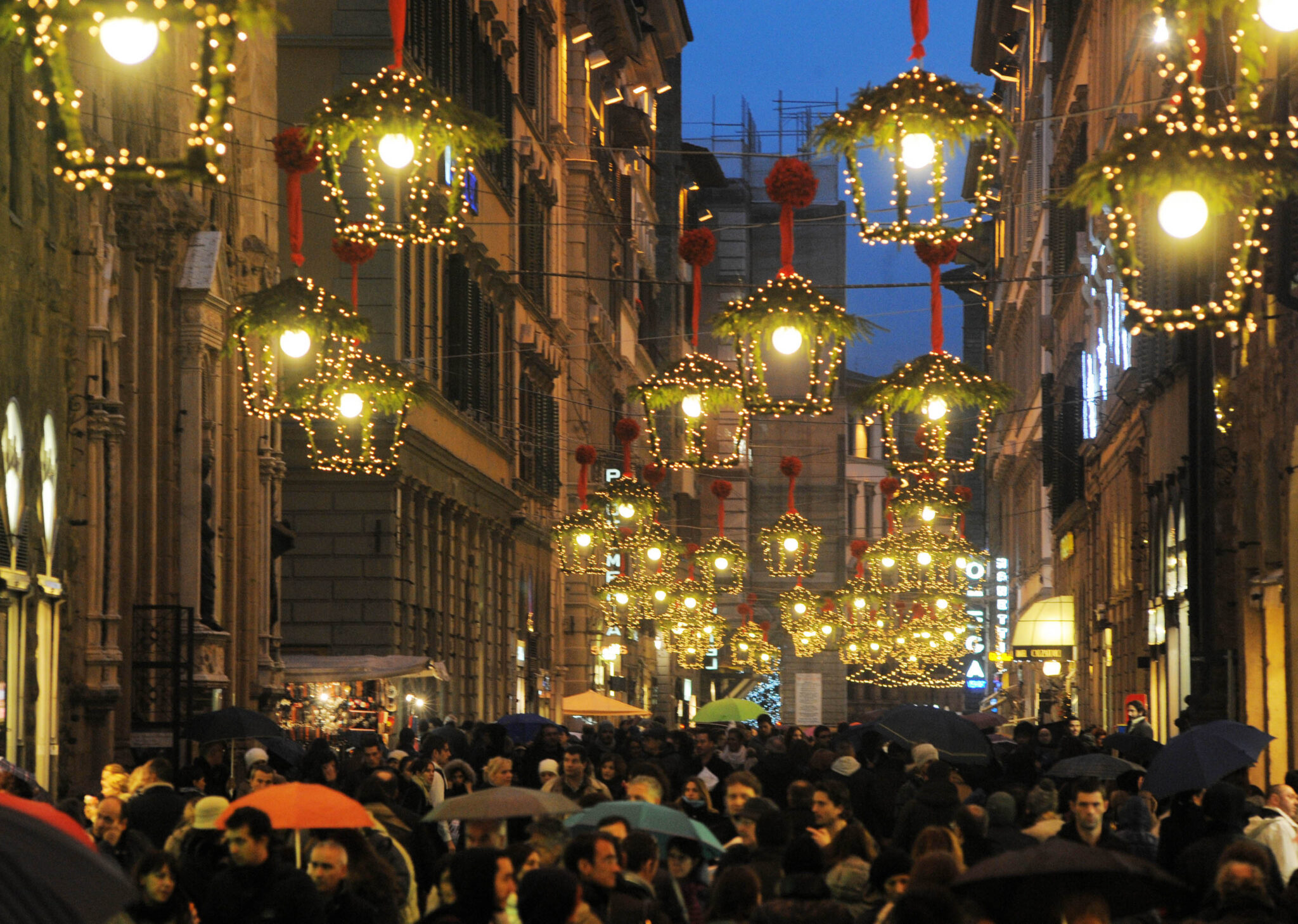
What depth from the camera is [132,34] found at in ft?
31.8

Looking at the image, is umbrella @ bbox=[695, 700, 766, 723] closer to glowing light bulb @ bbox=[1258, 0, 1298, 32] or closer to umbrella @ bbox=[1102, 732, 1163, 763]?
umbrella @ bbox=[1102, 732, 1163, 763]

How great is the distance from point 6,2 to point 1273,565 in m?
20.4

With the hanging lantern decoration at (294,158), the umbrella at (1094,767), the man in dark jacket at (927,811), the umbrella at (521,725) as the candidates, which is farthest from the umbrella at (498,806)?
the umbrella at (521,725)

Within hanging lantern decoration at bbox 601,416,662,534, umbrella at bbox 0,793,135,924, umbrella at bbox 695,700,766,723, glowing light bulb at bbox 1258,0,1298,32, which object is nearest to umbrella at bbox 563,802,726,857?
glowing light bulb at bbox 1258,0,1298,32

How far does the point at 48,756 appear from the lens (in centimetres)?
2139

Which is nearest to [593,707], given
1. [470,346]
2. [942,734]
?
[470,346]

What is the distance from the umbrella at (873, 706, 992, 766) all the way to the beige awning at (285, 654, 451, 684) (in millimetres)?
10955

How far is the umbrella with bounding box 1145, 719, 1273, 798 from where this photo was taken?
13.9 metres

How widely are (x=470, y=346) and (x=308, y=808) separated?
34.7 m

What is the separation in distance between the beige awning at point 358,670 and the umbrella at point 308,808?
2046 cm

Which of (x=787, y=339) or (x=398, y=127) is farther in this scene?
(x=787, y=339)

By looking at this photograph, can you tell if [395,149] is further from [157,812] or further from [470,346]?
[470,346]

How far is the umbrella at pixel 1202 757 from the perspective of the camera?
13930mm

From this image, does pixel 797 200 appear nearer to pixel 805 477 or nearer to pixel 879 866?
pixel 879 866
